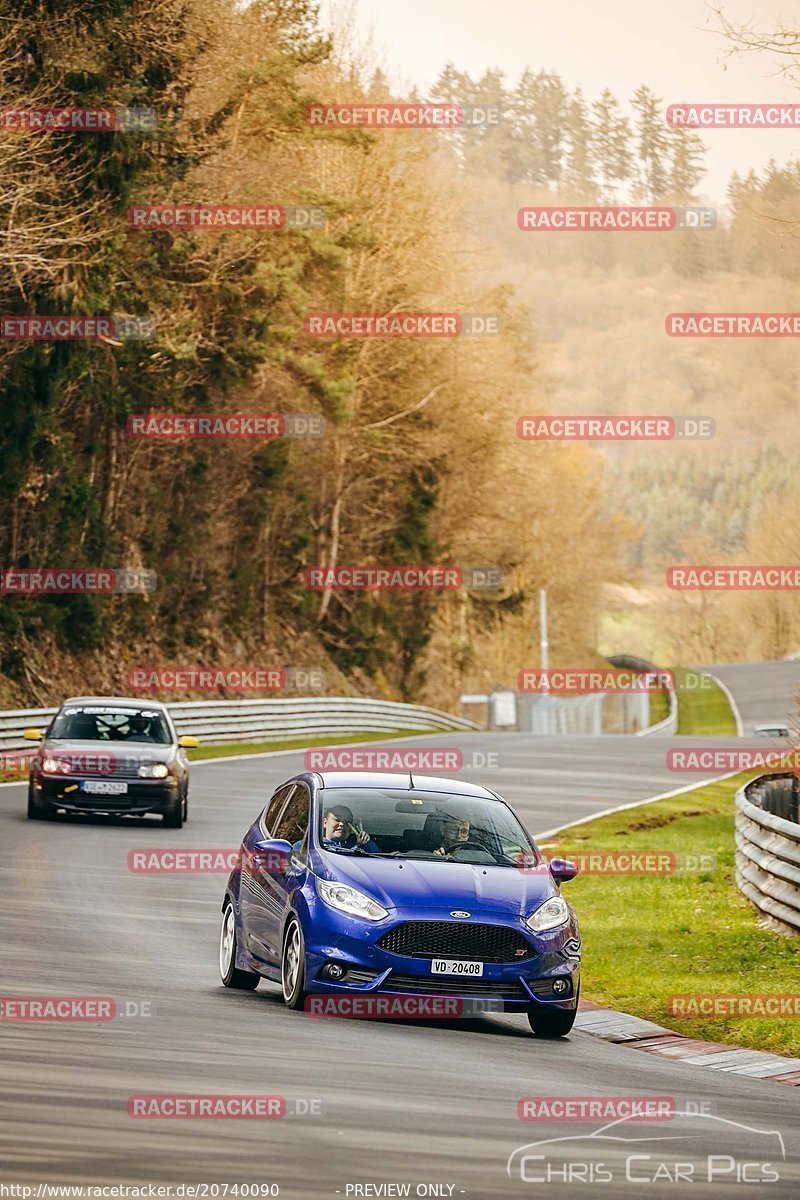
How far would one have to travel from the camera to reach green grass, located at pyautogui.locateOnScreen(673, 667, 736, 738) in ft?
273

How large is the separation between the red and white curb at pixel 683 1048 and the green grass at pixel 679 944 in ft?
0.65

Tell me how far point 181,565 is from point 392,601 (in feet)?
54.1

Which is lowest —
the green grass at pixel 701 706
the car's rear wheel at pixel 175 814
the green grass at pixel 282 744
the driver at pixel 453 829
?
the green grass at pixel 701 706

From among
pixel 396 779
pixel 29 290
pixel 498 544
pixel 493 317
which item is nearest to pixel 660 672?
pixel 498 544

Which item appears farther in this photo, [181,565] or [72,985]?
[181,565]

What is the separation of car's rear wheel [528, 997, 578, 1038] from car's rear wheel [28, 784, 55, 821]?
14.0 meters

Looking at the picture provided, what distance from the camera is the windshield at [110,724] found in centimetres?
2523

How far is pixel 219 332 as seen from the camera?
1849 inches

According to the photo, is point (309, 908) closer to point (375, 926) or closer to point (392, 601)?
point (375, 926)

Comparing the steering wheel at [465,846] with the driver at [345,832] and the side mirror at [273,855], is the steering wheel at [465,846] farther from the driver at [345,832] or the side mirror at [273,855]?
the side mirror at [273,855]

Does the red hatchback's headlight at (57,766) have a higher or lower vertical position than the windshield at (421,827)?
lower

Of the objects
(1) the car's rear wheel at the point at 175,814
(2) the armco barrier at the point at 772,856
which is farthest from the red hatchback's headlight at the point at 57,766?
(2) the armco barrier at the point at 772,856

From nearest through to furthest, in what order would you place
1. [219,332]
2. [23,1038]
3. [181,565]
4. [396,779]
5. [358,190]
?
[23,1038] < [396,779] < [219,332] < [181,565] < [358,190]

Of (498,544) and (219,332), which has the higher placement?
(219,332)
